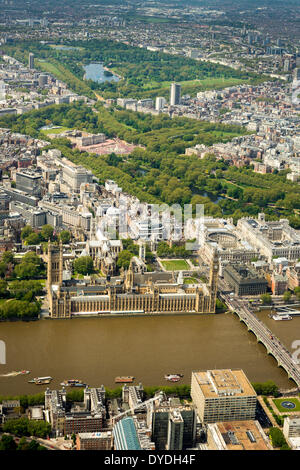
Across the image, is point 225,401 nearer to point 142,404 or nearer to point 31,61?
point 142,404

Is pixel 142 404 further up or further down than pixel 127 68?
further down

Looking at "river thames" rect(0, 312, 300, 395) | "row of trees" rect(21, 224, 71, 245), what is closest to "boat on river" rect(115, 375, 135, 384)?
"river thames" rect(0, 312, 300, 395)

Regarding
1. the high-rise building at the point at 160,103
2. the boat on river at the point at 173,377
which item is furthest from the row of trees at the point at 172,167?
the boat on river at the point at 173,377

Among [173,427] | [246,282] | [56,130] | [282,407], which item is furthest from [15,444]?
[56,130]

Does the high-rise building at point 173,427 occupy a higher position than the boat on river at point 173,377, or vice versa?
the high-rise building at point 173,427

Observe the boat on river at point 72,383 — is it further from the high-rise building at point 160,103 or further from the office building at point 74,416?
the high-rise building at point 160,103

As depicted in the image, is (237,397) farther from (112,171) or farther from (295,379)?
(112,171)
